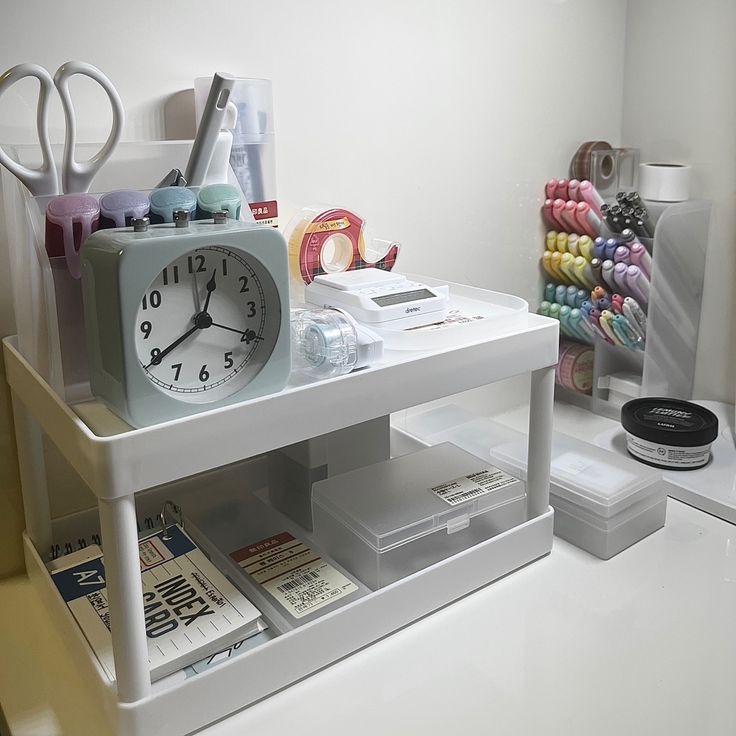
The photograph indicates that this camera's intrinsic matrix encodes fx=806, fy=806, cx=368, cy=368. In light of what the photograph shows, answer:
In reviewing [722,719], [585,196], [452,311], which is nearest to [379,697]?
[722,719]

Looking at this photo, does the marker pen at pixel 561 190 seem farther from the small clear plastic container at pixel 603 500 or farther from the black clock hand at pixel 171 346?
the black clock hand at pixel 171 346

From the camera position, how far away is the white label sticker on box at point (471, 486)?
87 cm

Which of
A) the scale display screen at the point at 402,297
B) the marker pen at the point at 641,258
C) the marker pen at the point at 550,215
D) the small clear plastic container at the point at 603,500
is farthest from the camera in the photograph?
the marker pen at the point at 550,215

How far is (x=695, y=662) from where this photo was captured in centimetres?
75

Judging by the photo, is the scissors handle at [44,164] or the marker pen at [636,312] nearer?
the scissors handle at [44,164]

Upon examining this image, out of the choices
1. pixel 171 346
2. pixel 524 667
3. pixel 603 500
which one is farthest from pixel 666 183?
pixel 171 346

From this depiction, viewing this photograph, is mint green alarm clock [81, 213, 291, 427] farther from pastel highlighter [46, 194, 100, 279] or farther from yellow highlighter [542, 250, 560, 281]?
yellow highlighter [542, 250, 560, 281]

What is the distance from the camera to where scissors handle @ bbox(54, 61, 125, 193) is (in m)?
0.66

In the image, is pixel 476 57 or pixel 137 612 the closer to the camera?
pixel 137 612

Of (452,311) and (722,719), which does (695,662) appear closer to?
(722,719)

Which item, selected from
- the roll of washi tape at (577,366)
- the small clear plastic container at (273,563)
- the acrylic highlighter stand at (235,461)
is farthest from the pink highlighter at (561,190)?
the small clear plastic container at (273,563)

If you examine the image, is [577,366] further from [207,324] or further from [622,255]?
[207,324]

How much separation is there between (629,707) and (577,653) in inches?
3.1

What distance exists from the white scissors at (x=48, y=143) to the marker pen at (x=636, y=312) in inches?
29.8
